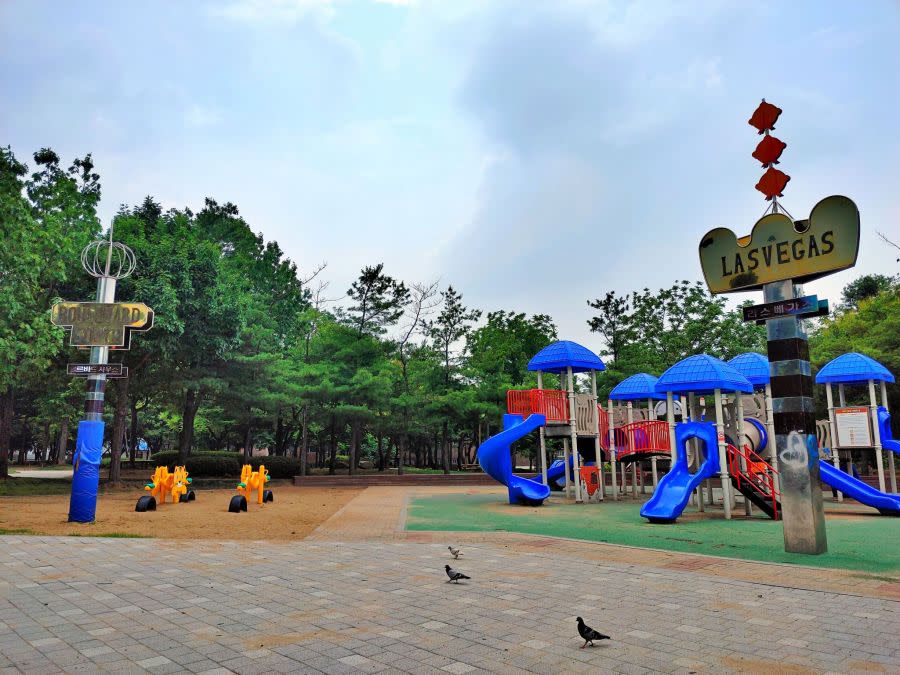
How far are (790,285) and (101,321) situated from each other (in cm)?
1388

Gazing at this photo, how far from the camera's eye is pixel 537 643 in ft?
15.4

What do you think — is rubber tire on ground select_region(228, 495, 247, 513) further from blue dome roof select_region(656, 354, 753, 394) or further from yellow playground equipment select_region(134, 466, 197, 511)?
blue dome roof select_region(656, 354, 753, 394)

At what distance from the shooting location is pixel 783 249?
971cm

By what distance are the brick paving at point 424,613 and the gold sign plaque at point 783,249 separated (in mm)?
4585

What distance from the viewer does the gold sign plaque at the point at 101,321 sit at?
1322 centimetres

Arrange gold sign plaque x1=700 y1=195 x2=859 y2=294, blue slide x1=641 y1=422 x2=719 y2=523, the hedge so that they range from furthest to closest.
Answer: the hedge → blue slide x1=641 y1=422 x2=719 y2=523 → gold sign plaque x1=700 y1=195 x2=859 y2=294

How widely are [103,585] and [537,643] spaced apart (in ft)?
16.5

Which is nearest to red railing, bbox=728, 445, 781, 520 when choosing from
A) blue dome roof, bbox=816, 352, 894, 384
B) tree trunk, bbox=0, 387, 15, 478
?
blue dome roof, bbox=816, 352, 894, 384

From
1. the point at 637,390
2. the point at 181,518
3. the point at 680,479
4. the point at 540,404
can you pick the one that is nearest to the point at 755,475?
the point at 680,479

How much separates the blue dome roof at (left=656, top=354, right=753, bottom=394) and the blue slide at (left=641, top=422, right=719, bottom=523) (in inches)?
39.9

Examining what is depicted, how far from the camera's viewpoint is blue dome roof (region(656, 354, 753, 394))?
14797 mm

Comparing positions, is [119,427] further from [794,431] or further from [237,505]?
[794,431]

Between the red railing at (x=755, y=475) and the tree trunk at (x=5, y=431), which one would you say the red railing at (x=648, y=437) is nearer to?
the red railing at (x=755, y=475)

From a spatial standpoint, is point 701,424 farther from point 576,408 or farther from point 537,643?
point 537,643
